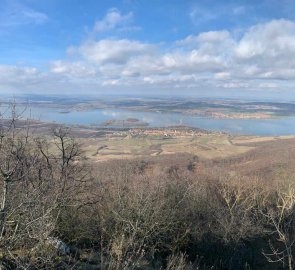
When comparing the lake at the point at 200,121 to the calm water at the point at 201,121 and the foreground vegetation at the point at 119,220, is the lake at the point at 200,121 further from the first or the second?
the foreground vegetation at the point at 119,220

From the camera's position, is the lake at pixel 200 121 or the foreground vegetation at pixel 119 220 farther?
the lake at pixel 200 121

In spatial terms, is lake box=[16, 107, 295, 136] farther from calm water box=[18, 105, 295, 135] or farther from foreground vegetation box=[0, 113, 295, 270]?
foreground vegetation box=[0, 113, 295, 270]

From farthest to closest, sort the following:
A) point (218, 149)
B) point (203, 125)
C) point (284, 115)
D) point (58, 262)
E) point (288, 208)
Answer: point (284, 115) → point (203, 125) → point (218, 149) → point (288, 208) → point (58, 262)

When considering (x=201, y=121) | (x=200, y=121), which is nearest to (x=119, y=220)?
(x=200, y=121)

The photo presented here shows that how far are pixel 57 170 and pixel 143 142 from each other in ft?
204

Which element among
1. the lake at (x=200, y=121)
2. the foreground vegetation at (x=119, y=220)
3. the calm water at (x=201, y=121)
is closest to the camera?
the foreground vegetation at (x=119, y=220)

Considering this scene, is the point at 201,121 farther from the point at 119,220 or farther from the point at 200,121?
the point at 119,220

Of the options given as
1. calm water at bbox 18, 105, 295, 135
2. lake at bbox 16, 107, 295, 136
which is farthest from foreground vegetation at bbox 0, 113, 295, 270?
calm water at bbox 18, 105, 295, 135

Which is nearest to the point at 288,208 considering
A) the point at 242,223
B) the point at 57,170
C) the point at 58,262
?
the point at 242,223

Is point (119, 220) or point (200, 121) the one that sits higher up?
point (119, 220)

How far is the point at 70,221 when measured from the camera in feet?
53.5

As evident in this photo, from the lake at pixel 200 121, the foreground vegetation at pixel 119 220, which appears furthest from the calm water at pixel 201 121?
the foreground vegetation at pixel 119 220

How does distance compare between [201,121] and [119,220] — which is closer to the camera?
[119,220]

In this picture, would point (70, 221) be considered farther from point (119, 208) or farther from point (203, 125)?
point (203, 125)
